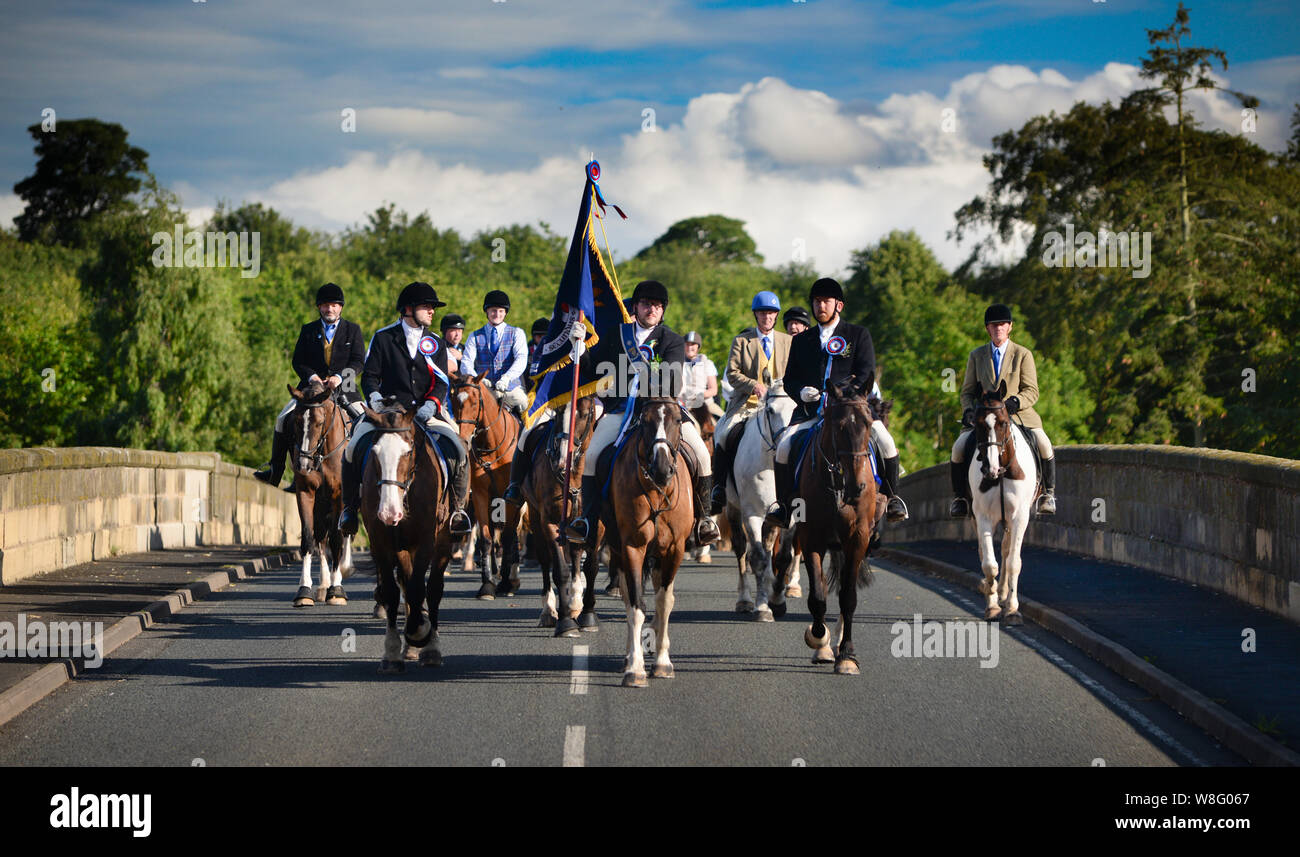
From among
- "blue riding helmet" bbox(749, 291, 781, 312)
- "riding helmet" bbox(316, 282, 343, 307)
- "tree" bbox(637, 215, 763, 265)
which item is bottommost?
"blue riding helmet" bbox(749, 291, 781, 312)

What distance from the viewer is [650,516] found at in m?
10.7

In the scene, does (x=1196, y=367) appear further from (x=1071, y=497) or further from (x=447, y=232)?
(x=447, y=232)

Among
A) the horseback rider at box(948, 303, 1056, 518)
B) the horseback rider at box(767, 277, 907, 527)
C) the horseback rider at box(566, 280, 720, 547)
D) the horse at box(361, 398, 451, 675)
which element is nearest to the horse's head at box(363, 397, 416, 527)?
the horse at box(361, 398, 451, 675)

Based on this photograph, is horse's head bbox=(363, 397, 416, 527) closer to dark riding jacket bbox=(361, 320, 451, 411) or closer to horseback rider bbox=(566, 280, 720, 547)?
dark riding jacket bbox=(361, 320, 451, 411)

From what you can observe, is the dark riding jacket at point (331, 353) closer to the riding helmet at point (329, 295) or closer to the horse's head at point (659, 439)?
the riding helmet at point (329, 295)

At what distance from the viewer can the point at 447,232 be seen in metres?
109

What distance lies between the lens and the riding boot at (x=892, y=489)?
1178cm

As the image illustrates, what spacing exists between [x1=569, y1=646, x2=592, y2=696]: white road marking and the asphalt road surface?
1.1 inches

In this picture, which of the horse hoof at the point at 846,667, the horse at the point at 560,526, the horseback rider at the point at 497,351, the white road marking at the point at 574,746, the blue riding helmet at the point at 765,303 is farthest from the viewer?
the horseback rider at the point at 497,351

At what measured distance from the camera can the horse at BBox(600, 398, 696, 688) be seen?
10484 millimetres

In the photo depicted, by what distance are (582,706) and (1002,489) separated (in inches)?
230

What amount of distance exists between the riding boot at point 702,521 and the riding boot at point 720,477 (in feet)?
6.62

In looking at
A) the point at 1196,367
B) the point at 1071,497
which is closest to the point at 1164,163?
the point at 1196,367

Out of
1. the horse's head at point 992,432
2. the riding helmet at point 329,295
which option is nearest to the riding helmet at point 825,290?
the horse's head at point 992,432
